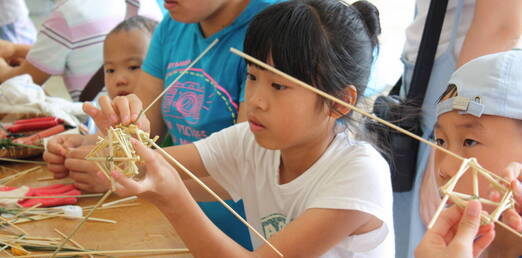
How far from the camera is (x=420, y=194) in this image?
1529mm

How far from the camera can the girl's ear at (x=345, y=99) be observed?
1.14 m

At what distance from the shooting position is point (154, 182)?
889 mm

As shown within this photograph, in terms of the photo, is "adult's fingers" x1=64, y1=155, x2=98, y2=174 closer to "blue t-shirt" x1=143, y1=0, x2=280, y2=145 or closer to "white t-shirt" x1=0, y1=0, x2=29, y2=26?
"blue t-shirt" x1=143, y1=0, x2=280, y2=145

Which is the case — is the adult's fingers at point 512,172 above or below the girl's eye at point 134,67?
above

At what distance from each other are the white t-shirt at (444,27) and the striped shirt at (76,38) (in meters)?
1.38

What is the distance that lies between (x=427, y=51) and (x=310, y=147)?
1.76 feet

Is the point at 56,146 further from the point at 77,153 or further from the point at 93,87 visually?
the point at 93,87

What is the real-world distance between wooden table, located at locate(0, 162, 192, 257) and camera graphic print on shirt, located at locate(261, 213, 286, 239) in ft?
0.68

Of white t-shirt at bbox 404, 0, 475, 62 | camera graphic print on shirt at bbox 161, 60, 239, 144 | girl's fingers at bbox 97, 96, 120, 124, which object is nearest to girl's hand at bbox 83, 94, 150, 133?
girl's fingers at bbox 97, 96, 120, 124

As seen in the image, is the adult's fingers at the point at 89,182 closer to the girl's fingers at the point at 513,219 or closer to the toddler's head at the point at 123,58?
the toddler's head at the point at 123,58

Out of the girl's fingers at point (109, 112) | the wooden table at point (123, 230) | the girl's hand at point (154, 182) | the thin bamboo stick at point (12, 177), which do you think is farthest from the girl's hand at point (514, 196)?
the thin bamboo stick at point (12, 177)

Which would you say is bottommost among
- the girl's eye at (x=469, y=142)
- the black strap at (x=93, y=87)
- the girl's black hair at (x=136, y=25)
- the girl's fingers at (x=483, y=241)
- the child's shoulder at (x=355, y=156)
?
→ the black strap at (x=93, y=87)

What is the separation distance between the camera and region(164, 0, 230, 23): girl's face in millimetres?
1388

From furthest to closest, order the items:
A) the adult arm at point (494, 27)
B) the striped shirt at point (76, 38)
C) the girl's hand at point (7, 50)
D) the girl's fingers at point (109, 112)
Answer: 1. the girl's hand at point (7, 50)
2. the striped shirt at point (76, 38)
3. the adult arm at point (494, 27)
4. the girl's fingers at point (109, 112)
